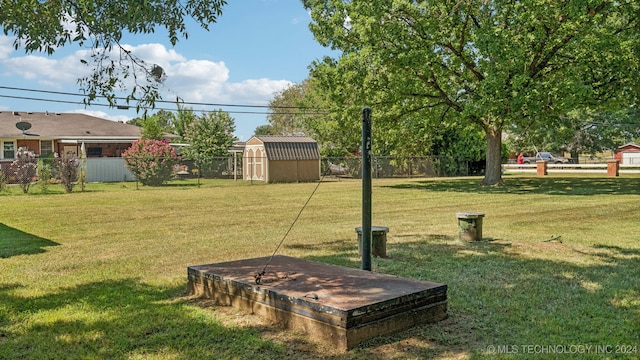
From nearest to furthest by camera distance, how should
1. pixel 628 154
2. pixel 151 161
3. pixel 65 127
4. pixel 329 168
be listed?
1. pixel 151 161
2. pixel 329 168
3. pixel 65 127
4. pixel 628 154

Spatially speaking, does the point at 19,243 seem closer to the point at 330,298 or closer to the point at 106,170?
the point at 330,298

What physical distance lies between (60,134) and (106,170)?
15.5ft

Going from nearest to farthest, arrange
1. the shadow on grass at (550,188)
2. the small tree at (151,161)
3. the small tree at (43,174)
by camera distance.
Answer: the shadow on grass at (550,188) → the small tree at (43,174) → the small tree at (151,161)

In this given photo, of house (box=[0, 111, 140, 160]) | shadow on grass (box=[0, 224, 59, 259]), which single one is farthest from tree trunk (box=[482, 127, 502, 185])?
house (box=[0, 111, 140, 160])

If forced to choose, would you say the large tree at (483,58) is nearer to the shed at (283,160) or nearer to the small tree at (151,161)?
the shed at (283,160)

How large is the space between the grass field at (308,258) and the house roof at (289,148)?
57.5ft

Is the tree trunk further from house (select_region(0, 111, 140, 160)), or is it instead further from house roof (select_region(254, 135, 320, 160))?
house (select_region(0, 111, 140, 160))

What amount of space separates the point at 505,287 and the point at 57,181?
88.7 ft

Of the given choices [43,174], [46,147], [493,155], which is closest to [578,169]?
[493,155]

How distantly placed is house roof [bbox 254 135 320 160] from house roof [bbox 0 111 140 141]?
1061 centimetres

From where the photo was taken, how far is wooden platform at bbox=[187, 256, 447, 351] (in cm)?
438

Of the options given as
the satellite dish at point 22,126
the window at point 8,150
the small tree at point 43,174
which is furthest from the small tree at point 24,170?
the window at point 8,150

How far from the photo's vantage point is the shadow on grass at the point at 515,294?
4.46 metres

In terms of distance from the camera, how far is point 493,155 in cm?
2544
